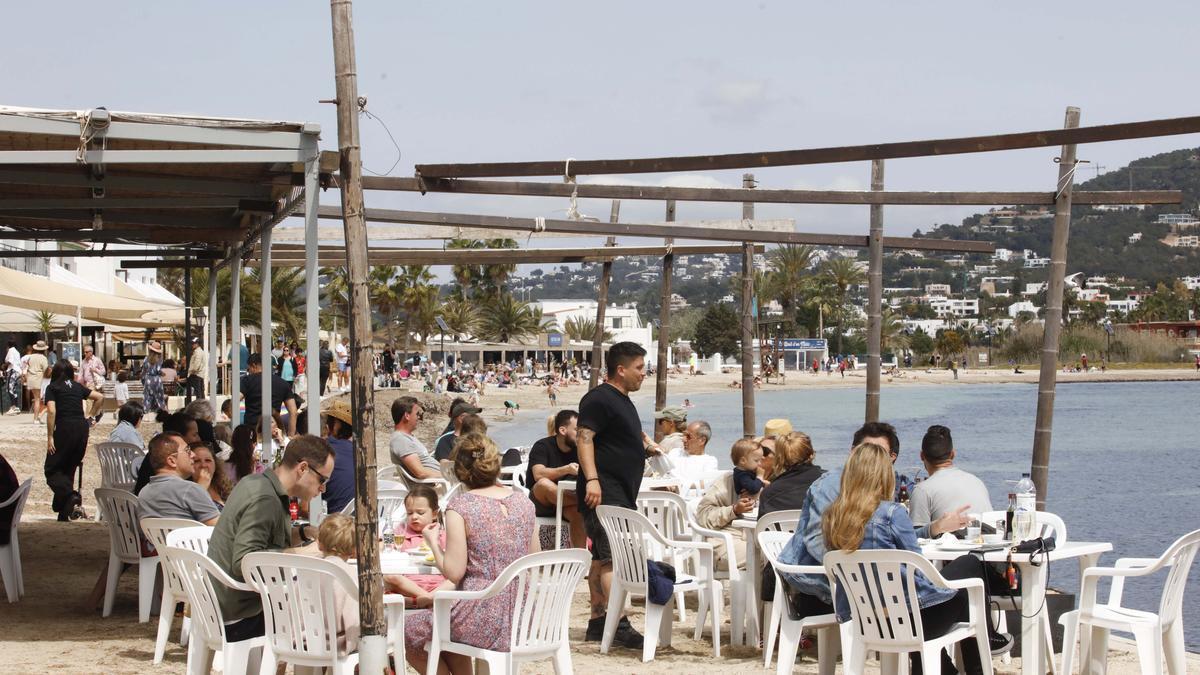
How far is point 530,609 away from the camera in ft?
17.1

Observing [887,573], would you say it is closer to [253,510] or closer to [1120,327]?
[253,510]

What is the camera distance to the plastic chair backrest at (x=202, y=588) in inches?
206

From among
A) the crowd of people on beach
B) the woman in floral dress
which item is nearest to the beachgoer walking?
the crowd of people on beach

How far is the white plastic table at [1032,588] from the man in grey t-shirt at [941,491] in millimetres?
303

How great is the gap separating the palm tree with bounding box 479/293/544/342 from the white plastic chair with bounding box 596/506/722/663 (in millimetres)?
82427

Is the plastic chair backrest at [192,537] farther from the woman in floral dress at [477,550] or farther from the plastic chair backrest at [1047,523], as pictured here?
the plastic chair backrest at [1047,523]

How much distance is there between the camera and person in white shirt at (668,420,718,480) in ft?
32.9

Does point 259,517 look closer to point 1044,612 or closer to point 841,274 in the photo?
point 1044,612

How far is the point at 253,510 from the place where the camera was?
17.2 feet

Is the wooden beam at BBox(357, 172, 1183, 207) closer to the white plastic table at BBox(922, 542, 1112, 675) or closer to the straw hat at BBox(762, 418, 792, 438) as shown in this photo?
the straw hat at BBox(762, 418, 792, 438)

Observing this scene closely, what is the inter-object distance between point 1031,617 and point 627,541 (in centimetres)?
218

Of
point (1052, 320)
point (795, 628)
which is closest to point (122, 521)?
point (795, 628)

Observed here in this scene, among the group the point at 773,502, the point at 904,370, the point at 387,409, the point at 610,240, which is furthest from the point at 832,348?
the point at 773,502

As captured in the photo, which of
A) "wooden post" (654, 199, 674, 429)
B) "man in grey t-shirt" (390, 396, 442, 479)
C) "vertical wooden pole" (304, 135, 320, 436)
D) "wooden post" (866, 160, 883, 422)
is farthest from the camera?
"wooden post" (654, 199, 674, 429)
